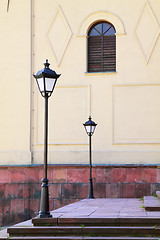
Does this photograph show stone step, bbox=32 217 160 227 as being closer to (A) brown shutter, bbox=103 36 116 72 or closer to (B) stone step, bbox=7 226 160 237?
(B) stone step, bbox=7 226 160 237

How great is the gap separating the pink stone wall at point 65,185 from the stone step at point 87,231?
27.2ft

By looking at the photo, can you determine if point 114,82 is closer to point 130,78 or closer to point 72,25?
point 130,78

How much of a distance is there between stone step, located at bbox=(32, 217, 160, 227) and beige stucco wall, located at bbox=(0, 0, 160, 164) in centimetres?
853

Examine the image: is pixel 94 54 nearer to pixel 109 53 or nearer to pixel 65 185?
pixel 109 53

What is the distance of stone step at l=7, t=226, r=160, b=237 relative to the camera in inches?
314

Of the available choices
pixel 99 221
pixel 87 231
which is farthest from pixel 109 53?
pixel 87 231

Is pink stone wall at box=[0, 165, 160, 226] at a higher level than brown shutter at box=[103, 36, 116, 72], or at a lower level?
lower

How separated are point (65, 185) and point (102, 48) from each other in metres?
5.31

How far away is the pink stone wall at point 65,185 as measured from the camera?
54.0 feet

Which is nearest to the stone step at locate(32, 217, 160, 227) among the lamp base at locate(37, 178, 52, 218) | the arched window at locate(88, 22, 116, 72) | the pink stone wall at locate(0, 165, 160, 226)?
the lamp base at locate(37, 178, 52, 218)

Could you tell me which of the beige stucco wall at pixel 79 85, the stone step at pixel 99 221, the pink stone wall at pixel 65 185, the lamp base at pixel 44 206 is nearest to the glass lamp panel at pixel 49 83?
the lamp base at pixel 44 206

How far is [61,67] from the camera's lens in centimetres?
1780

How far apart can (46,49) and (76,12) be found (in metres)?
1.80

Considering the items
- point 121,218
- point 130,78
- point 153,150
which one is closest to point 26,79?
point 130,78
